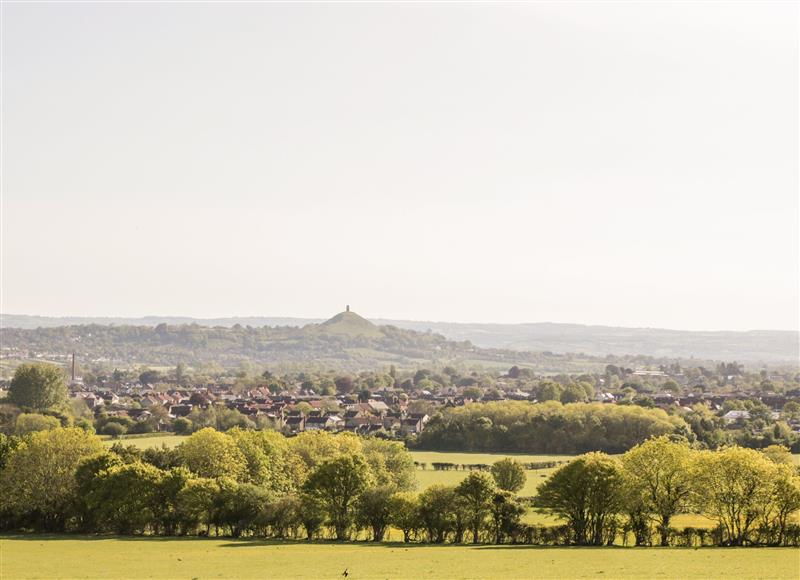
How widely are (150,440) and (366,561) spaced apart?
2835 inches

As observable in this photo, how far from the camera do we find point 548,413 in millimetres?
113062

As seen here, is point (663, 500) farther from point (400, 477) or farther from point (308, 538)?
point (400, 477)

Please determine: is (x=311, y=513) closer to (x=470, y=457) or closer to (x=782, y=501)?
(x=782, y=501)

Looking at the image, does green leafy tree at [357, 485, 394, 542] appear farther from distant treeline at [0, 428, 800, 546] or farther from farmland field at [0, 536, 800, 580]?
farmland field at [0, 536, 800, 580]

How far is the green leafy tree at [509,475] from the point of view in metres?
67.5

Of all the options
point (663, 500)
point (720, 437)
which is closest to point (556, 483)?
point (663, 500)

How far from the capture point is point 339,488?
179ft

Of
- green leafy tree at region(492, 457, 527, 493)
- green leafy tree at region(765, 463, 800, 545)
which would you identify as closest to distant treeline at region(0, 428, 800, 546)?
green leafy tree at region(765, 463, 800, 545)

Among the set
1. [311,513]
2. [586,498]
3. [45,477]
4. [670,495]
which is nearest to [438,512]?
[311,513]

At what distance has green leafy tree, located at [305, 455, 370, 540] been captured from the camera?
54.0m

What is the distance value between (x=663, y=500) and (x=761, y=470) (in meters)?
5.01

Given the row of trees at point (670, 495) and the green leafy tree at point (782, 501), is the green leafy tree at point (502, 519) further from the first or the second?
the green leafy tree at point (782, 501)

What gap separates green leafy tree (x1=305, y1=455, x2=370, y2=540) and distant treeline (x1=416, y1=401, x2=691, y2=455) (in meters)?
53.7

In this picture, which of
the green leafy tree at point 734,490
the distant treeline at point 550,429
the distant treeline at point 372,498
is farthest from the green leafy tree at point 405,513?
the distant treeline at point 550,429
